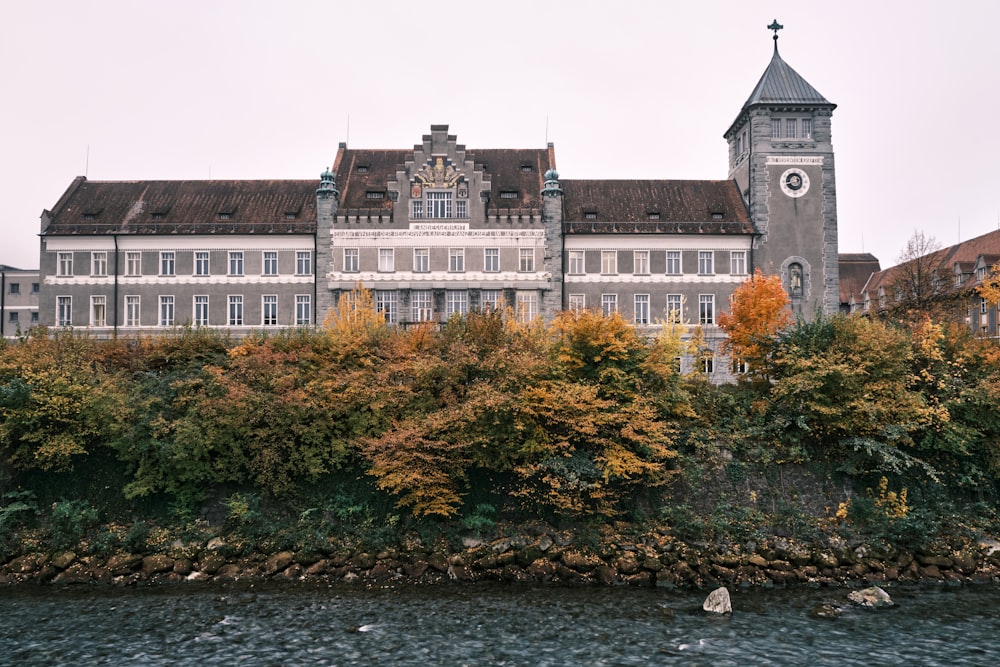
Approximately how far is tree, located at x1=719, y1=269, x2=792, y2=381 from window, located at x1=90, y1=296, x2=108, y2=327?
3954 cm

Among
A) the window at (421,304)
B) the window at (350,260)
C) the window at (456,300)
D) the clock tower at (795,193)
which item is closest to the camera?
the window at (421,304)

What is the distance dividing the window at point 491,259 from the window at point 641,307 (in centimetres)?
961

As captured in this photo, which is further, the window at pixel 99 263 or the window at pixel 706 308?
the window at pixel 99 263

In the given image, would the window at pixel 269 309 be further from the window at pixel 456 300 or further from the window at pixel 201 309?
the window at pixel 456 300

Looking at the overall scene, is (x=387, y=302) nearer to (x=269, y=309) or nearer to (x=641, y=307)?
(x=269, y=309)

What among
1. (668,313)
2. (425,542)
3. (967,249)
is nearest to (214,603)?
(425,542)

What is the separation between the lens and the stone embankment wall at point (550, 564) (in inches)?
1037

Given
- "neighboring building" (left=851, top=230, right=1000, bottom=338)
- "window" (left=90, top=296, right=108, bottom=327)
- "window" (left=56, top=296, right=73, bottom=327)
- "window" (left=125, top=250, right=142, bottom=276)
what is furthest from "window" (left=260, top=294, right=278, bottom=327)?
"neighboring building" (left=851, top=230, right=1000, bottom=338)

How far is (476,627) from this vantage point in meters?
21.7

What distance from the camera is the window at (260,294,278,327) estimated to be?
5231 cm

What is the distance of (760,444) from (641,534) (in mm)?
7256

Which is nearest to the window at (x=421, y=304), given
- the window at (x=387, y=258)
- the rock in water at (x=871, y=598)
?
the window at (x=387, y=258)

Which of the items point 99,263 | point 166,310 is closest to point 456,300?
point 166,310

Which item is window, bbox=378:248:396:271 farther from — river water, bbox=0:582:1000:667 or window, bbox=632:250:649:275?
river water, bbox=0:582:1000:667
